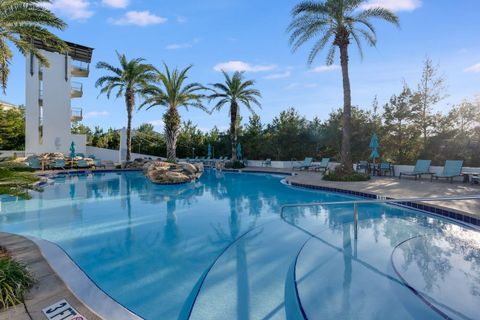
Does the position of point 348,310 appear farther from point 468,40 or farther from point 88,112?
point 88,112

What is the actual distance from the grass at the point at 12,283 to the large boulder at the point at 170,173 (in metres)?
11.8

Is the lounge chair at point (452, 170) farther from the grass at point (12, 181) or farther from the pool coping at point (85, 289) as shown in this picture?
the grass at point (12, 181)

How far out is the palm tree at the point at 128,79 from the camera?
73.6 ft

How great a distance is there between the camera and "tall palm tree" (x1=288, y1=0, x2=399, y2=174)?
13375mm

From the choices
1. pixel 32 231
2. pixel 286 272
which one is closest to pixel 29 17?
pixel 32 231

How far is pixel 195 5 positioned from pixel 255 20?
3.12 meters

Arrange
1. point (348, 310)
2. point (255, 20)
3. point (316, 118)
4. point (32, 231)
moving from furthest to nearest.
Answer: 1. point (316, 118)
2. point (255, 20)
3. point (32, 231)
4. point (348, 310)

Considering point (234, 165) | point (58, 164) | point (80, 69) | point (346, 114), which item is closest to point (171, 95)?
point (234, 165)

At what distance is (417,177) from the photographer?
13.9 metres

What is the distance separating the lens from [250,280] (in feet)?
12.8

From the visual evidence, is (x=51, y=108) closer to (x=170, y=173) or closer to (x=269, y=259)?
(x=170, y=173)

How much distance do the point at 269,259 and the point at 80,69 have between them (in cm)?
3074

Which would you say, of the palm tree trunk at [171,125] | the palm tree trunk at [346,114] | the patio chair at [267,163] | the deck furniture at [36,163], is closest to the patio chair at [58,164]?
the deck furniture at [36,163]

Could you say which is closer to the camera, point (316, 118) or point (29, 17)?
point (29, 17)
